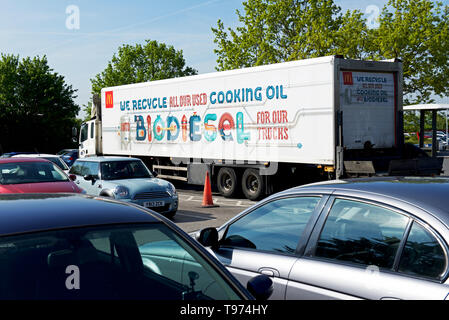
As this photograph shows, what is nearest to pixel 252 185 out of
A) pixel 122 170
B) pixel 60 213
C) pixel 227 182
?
pixel 227 182

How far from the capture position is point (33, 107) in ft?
180

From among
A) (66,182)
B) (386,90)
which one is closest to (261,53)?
(386,90)

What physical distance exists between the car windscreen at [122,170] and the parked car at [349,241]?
9.29 m

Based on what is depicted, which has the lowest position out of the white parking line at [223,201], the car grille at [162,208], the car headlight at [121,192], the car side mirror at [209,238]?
the white parking line at [223,201]

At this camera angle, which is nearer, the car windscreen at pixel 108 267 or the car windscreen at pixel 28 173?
the car windscreen at pixel 108 267

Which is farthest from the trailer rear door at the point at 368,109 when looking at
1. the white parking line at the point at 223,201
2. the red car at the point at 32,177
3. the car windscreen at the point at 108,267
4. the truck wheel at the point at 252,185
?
the car windscreen at the point at 108,267

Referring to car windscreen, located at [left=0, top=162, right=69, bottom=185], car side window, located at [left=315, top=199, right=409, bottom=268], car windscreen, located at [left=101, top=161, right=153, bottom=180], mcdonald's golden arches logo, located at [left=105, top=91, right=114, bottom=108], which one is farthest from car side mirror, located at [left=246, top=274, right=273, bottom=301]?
mcdonald's golden arches logo, located at [left=105, top=91, right=114, bottom=108]

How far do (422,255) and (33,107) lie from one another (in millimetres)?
55439

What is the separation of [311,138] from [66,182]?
6.28m

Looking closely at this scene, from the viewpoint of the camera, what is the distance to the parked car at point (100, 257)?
2.67 m

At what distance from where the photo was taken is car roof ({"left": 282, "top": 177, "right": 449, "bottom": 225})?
132 inches

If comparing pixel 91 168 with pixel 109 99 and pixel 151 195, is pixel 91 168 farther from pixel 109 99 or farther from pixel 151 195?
pixel 109 99

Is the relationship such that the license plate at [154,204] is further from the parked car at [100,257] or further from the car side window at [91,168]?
the parked car at [100,257]
